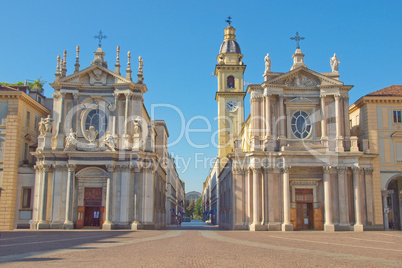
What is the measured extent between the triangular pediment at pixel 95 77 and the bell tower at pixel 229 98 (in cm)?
2674

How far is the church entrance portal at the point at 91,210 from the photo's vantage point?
45.4 metres

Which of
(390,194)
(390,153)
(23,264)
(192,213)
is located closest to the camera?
(23,264)

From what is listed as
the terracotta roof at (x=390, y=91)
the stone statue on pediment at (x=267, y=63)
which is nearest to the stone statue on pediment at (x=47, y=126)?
the stone statue on pediment at (x=267, y=63)

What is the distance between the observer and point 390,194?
5053 centimetres

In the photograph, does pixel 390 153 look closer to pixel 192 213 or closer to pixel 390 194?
pixel 390 194

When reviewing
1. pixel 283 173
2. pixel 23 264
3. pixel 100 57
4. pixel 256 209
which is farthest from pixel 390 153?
pixel 23 264

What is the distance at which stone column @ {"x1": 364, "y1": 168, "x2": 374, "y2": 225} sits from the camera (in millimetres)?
44062

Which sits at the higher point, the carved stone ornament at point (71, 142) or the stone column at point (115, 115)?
the stone column at point (115, 115)

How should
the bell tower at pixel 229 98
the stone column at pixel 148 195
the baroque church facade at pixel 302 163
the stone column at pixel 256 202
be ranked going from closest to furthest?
the stone column at pixel 256 202
the baroque church facade at pixel 302 163
the stone column at pixel 148 195
the bell tower at pixel 229 98

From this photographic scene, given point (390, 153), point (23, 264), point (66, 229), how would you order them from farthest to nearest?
point (390, 153) → point (66, 229) → point (23, 264)

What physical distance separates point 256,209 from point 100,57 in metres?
25.0

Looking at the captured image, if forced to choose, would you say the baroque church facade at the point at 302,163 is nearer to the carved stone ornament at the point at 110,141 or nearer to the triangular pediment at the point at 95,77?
the carved stone ornament at the point at 110,141

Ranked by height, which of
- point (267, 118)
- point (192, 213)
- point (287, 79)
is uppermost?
point (287, 79)

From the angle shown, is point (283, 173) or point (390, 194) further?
point (390, 194)
